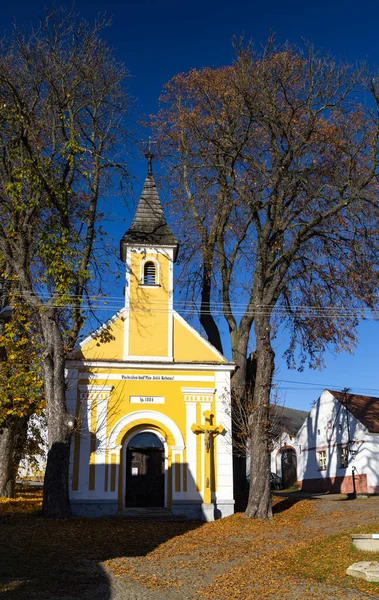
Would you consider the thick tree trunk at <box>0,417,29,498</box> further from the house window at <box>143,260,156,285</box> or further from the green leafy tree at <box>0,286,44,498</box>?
the house window at <box>143,260,156,285</box>

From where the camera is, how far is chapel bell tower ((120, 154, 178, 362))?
66.6ft

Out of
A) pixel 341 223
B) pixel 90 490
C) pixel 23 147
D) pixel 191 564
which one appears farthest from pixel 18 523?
pixel 341 223

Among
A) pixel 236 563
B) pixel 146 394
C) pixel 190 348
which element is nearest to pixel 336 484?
pixel 190 348

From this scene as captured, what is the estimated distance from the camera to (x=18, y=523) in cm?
1595

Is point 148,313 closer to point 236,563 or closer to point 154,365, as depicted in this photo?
point 154,365

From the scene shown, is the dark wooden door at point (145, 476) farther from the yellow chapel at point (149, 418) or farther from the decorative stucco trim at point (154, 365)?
the decorative stucco trim at point (154, 365)

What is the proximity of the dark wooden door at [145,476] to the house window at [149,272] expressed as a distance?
6.08 meters

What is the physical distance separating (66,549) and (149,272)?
11.1 metres

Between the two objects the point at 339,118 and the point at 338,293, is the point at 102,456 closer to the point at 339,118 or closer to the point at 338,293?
the point at 338,293

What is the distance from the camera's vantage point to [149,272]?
2173 cm

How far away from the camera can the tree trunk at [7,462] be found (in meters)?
21.5

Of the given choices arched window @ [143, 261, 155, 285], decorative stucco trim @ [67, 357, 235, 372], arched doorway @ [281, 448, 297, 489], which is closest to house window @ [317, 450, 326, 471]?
arched doorway @ [281, 448, 297, 489]

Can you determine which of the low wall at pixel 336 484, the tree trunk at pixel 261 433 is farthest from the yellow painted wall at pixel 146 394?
the low wall at pixel 336 484

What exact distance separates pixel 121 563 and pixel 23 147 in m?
14.3
